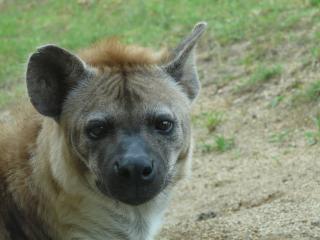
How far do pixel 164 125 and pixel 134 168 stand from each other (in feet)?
Result: 1.12

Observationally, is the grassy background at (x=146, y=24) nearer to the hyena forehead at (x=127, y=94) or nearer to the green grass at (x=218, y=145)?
the green grass at (x=218, y=145)

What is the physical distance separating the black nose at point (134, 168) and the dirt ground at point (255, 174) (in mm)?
1229

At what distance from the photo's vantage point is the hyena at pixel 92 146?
339 centimetres

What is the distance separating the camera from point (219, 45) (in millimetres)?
8398

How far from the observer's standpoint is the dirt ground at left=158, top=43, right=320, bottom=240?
14.6ft

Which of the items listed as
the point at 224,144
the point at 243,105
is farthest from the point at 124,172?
the point at 243,105

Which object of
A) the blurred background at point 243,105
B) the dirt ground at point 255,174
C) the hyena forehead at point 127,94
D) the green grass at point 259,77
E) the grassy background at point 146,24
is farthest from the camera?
the grassy background at point 146,24

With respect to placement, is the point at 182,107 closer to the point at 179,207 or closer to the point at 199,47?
the point at 179,207

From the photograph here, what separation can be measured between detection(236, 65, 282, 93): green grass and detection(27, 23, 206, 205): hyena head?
10.7 ft

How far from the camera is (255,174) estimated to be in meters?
5.47

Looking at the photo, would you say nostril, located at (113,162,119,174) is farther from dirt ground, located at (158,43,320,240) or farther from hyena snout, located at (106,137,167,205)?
dirt ground, located at (158,43,320,240)

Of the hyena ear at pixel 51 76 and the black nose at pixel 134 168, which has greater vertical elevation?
the hyena ear at pixel 51 76

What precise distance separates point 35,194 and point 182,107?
2.58 ft

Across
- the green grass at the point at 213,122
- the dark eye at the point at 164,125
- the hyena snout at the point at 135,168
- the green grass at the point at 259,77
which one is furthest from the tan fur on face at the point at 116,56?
the green grass at the point at 259,77
